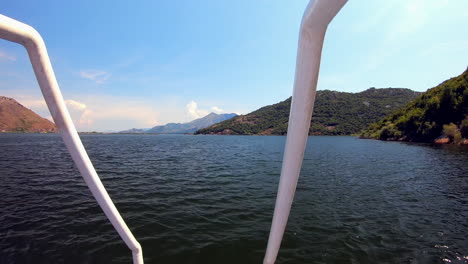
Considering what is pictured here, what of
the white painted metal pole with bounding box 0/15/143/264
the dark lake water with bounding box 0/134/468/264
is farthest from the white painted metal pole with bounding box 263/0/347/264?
the dark lake water with bounding box 0/134/468/264

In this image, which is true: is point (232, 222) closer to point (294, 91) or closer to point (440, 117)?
point (294, 91)

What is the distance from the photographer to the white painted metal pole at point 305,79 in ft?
3.42

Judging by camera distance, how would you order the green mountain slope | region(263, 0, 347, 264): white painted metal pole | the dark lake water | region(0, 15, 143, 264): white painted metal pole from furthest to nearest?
1. the green mountain slope
2. the dark lake water
3. region(0, 15, 143, 264): white painted metal pole
4. region(263, 0, 347, 264): white painted metal pole

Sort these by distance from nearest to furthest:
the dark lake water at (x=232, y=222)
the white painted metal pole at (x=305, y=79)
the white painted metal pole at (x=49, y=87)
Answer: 1. the white painted metal pole at (x=305, y=79)
2. the white painted metal pole at (x=49, y=87)
3. the dark lake water at (x=232, y=222)

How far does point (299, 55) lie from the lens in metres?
1.24

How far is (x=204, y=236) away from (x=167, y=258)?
5.97 feet

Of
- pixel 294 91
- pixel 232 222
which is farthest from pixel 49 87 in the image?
pixel 232 222

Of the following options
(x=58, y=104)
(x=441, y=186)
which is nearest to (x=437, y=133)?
(x=441, y=186)

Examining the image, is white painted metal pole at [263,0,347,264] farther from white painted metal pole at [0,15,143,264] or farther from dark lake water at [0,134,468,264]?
dark lake water at [0,134,468,264]

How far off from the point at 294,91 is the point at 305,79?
101 mm

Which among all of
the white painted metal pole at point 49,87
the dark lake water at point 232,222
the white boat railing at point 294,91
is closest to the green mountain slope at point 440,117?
the dark lake water at point 232,222

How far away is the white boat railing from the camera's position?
109 centimetres

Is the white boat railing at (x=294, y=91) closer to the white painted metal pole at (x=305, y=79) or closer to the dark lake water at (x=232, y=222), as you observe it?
the white painted metal pole at (x=305, y=79)

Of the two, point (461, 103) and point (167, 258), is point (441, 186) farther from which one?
point (461, 103)
